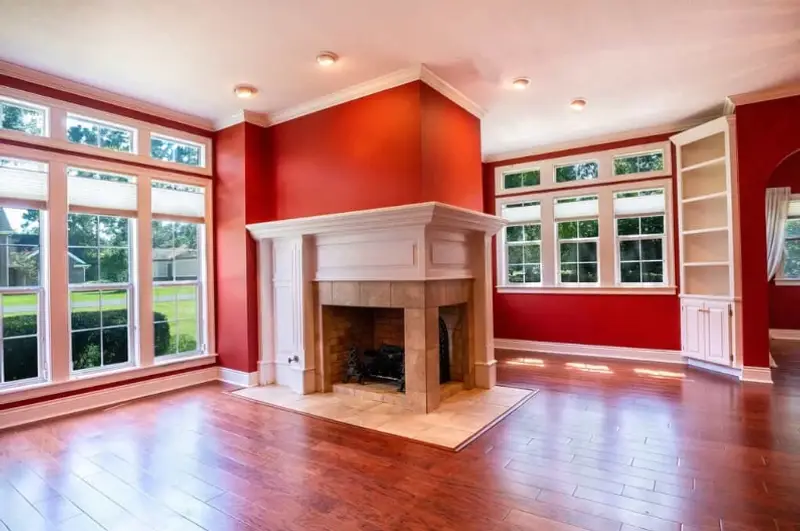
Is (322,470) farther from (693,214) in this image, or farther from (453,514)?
(693,214)

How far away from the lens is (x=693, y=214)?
5.57 meters

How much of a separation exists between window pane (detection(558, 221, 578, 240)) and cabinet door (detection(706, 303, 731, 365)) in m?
1.93

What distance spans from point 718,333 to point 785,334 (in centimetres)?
360

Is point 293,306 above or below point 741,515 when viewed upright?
above

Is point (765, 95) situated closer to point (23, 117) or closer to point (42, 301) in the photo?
point (23, 117)

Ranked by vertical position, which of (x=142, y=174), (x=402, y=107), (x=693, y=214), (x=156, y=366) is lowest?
(x=156, y=366)

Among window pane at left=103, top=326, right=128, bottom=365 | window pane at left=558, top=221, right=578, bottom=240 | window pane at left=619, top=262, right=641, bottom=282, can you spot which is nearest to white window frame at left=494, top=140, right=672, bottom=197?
window pane at left=558, top=221, right=578, bottom=240

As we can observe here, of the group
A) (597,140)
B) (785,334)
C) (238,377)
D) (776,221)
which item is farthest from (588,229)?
(238,377)

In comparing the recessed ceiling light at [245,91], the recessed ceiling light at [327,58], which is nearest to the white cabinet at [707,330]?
the recessed ceiling light at [327,58]

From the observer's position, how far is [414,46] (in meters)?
3.51

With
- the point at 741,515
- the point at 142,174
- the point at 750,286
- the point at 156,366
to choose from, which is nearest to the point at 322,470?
the point at 741,515

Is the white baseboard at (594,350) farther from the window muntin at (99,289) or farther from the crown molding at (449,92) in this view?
the window muntin at (99,289)

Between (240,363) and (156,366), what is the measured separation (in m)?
0.87

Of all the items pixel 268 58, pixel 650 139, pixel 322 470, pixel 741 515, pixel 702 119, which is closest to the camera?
pixel 741 515
